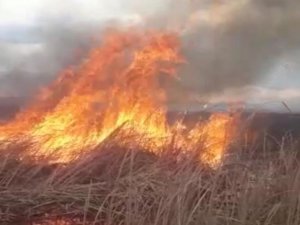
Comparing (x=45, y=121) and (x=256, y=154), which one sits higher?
(x=45, y=121)

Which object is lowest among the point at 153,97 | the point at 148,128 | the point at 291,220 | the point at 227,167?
the point at 291,220

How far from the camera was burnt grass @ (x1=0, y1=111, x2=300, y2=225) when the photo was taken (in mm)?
4629

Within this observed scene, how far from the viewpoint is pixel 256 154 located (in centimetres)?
570


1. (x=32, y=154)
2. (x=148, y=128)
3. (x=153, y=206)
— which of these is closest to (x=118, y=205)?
(x=153, y=206)

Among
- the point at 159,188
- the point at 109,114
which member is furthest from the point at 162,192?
the point at 109,114

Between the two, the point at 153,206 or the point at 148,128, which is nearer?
the point at 153,206

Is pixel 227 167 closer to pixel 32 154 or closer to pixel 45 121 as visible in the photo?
pixel 32 154

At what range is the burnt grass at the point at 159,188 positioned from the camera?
15.2 feet

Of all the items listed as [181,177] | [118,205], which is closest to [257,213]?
[181,177]

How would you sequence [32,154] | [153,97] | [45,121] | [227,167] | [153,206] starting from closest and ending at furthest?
[153,206]
[227,167]
[32,154]
[45,121]
[153,97]

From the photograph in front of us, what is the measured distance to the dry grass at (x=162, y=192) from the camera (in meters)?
4.61

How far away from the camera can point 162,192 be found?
475 cm

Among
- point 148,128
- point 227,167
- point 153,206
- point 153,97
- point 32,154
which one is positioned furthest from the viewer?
point 153,97

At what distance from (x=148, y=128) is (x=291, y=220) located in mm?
2597
